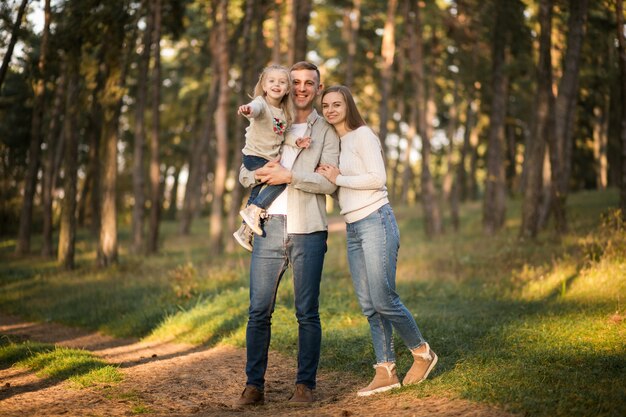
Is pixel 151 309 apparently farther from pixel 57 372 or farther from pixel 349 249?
pixel 349 249

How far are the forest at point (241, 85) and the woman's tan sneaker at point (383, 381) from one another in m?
9.62

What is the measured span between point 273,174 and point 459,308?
19.8 feet

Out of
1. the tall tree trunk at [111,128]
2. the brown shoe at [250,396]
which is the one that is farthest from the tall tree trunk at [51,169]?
the brown shoe at [250,396]

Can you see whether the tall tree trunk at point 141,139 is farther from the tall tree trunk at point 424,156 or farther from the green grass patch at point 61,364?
the green grass patch at point 61,364

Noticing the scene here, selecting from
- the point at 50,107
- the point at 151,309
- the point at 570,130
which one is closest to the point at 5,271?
the point at 151,309

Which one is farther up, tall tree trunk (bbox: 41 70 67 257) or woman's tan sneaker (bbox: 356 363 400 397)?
tall tree trunk (bbox: 41 70 67 257)

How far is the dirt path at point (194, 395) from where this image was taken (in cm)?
579

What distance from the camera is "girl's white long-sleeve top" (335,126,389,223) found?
607 cm

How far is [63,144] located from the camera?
25797 mm

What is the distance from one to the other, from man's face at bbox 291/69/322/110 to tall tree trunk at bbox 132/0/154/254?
13.8m

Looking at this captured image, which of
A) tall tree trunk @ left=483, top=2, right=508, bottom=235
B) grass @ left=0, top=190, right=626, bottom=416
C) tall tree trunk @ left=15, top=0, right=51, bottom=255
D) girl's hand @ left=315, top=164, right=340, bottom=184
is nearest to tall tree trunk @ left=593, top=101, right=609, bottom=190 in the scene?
tall tree trunk @ left=483, top=2, right=508, bottom=235

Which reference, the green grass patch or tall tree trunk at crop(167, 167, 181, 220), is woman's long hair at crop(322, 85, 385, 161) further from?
tall tree trunk at crop(167, 167, 181, 220)

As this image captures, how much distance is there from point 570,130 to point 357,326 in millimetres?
15995

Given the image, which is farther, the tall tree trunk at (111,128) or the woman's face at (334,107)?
the tall tree trunk at (111,128)
